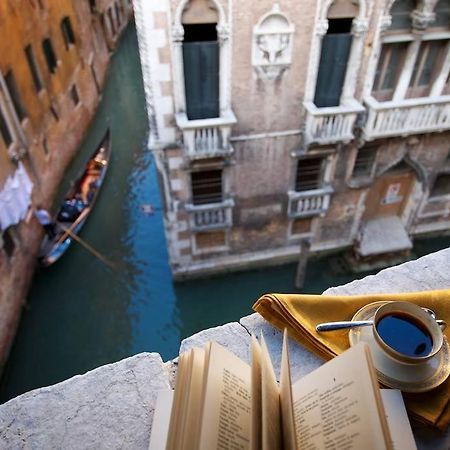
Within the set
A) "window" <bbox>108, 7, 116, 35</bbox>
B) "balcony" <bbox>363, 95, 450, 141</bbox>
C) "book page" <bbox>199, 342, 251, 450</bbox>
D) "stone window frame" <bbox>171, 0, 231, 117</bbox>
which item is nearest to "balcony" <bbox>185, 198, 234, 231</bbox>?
"stone window frame" <bbox>171, 0, 231, 117</bbox>

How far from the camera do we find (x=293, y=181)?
8.69 meters

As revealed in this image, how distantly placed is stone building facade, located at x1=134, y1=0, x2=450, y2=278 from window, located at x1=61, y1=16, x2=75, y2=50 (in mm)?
9353

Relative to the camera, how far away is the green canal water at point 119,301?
9.42m

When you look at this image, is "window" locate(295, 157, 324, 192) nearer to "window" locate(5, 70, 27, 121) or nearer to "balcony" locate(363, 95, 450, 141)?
"balcony" locate(363, 95, 450, 141)

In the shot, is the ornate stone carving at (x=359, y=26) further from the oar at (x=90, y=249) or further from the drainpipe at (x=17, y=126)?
the oar at (x=90, y=249)

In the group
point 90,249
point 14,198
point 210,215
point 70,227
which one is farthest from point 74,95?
point 210,215

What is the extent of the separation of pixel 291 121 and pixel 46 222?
23.9 feet

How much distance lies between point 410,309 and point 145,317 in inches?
354

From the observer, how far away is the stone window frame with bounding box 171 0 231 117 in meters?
6.04

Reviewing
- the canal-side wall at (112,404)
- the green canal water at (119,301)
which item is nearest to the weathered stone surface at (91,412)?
the canal-side wall at (112,404)

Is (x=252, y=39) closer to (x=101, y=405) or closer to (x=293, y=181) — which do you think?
(x=293, y=181)

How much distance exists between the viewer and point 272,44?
6.54m

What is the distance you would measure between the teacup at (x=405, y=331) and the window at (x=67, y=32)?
15243 mm

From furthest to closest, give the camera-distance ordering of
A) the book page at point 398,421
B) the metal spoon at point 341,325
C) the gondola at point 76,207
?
the gondola at point 76,207 → the metal spoon at point 341,325 → the book page at point 398,421
